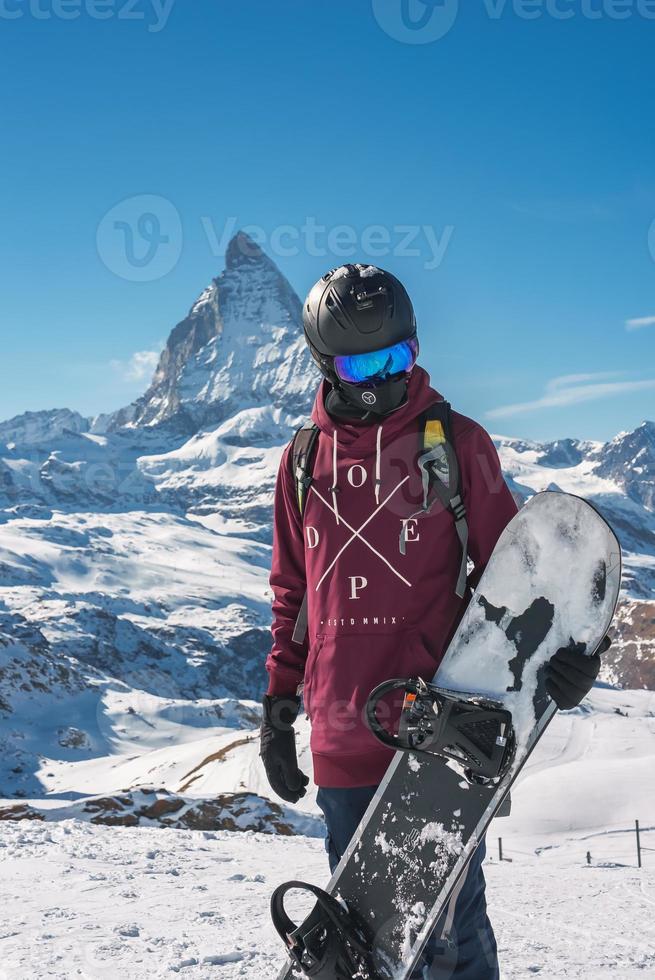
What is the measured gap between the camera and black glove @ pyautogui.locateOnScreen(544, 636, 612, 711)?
325 centimetres

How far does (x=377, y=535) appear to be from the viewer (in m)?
3.69

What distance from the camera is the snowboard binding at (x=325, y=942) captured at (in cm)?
331

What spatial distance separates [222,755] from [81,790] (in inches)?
604

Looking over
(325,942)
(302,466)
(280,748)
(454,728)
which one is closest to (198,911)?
(280,748)

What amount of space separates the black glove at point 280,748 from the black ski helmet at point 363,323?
1.61 m

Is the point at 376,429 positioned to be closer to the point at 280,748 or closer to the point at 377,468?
the point at 377,468

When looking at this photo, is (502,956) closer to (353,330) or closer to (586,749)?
(353,330)

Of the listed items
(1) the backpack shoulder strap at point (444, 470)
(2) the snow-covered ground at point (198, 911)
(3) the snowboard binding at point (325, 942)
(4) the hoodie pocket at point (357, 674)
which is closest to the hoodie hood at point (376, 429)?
(1) the backpack shoulder strap at point (444, 470)

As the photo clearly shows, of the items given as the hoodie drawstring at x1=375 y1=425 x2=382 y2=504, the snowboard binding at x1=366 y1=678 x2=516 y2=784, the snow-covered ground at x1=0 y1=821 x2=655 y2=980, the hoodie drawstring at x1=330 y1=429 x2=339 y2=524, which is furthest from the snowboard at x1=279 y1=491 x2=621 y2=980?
the snow-covered ground at x1=0 y1=821 x2=655 y2=980

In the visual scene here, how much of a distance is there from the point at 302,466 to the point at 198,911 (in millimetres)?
4661

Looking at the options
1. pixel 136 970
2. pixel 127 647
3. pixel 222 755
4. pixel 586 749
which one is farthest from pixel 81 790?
pixel 127 647

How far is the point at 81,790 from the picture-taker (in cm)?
7000

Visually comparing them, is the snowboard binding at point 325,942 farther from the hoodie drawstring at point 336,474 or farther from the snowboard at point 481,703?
the hoodie drawstring at point 336,474

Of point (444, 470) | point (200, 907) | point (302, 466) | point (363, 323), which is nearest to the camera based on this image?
point (444, 470)
